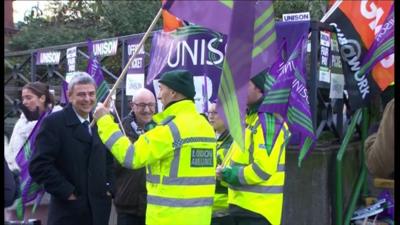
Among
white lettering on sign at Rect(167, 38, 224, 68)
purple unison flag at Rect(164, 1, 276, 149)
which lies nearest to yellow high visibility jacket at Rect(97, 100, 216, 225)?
purple unison flag at Rect(164, 1, 276, 149)

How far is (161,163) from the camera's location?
12.4ft

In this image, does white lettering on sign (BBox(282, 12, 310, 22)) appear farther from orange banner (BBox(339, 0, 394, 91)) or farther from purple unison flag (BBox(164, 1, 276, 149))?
purple unison flag (BBox(164, 1, 276, 149))

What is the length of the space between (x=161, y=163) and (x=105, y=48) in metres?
4.87

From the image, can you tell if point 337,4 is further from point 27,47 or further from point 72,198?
point 27,47

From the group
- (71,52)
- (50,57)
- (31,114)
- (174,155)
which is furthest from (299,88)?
(50,57)

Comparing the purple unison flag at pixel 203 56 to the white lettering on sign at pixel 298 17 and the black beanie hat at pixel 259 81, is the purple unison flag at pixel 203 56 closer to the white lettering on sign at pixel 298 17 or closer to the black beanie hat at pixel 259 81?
the white lettering on sign at pixel 298 17

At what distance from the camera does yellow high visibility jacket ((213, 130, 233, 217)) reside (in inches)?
181

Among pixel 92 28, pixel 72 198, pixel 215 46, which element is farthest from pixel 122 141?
pixel 92 28

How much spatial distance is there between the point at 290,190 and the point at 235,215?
2.25 m

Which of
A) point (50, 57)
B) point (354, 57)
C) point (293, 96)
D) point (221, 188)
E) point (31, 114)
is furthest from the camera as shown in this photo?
point (50, 57)

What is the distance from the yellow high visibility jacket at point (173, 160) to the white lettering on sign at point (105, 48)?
4.50 meters

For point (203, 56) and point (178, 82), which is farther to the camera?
point (203, 56)

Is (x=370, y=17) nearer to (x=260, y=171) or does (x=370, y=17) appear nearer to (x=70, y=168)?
(x=260, y=171)
